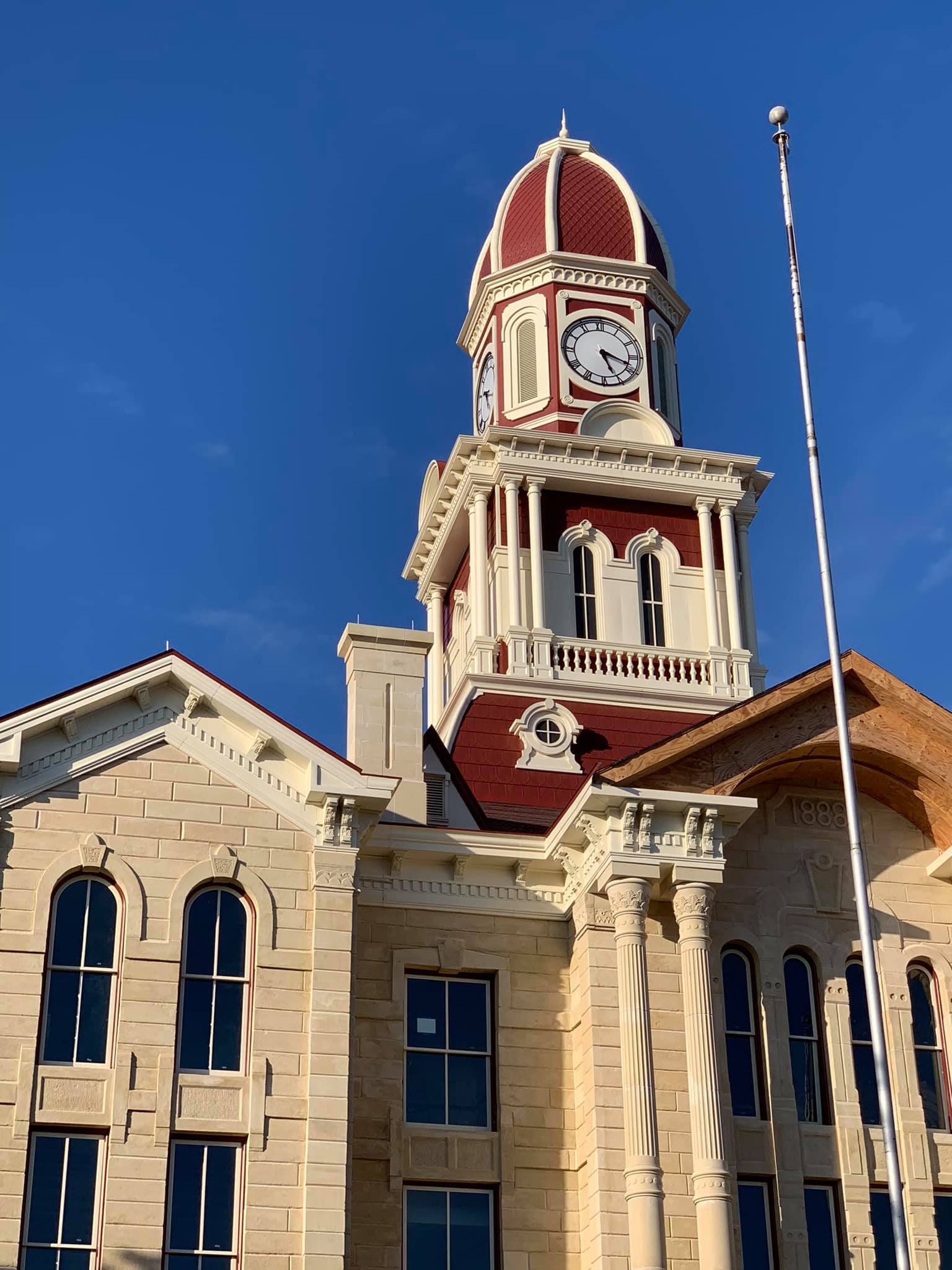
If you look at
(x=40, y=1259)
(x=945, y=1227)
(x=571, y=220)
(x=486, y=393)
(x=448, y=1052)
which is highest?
(x=571, y=220)

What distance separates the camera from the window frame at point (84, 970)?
26266 mm

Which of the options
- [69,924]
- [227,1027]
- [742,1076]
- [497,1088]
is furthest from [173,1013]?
[742,1076]

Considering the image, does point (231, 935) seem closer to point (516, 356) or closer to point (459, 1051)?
point (459, 1051)

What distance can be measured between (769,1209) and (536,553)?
1645 centimetres

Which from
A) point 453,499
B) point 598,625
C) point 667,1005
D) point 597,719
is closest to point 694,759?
point 667,1005

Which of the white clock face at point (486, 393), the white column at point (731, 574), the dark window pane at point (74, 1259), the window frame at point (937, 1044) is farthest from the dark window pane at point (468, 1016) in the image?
the white clock face at point (486, 393)

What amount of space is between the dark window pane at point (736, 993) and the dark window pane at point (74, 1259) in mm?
9914

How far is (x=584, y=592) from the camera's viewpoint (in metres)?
42.0

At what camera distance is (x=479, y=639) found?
40.0m

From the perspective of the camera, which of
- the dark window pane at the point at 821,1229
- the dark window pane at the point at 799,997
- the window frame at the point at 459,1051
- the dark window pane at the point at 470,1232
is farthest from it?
the dark window pane at the point at 799,997

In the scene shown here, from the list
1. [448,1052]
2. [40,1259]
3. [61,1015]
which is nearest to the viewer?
[40,1259]

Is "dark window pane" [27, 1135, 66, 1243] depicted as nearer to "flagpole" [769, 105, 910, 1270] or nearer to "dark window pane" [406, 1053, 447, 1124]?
"dark window pane" [406, 1053, 447, 1124]

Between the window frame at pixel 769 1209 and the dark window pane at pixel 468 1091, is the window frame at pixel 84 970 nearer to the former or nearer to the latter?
the dark window pane at pixel 468 1091

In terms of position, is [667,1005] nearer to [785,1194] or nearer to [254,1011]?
[785,1194]
